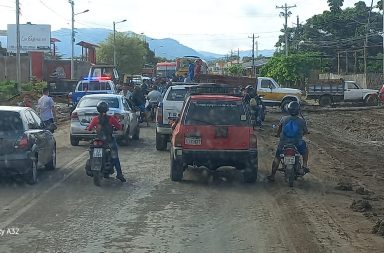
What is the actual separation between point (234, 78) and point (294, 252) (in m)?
24.9

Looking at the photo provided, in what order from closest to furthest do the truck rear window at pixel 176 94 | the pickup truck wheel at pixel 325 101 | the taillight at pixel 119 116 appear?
1. the truck rear window at pixel 176 94
2. the taillight at pixel 119 116
3. the pickup truck wheel at pixel 325 101

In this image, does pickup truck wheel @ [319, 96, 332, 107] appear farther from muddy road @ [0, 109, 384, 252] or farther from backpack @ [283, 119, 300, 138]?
backpack @ [283, 119, 300, 138]

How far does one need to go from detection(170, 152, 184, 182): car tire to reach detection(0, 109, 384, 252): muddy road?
181mm

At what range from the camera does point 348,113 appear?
3606cm

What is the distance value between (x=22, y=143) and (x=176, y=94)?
7519 millimetres

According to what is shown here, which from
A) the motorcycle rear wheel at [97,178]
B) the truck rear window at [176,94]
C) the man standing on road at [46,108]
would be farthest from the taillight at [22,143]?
the truck rear window at [176,94]

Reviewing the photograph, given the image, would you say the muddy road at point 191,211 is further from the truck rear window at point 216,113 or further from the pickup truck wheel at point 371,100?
the pickup truck wheel at point 371,100

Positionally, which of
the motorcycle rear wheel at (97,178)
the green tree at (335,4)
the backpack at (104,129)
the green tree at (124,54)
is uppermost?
the green tree at (335,4)

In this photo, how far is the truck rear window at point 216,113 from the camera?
41.8 feet

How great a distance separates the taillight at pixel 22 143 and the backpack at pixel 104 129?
1380 mm

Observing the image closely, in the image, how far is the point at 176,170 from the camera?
41.3ft

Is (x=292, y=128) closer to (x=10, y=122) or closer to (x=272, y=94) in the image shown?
(x=10, y=122)

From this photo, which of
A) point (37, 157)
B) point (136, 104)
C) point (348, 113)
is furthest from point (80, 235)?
point (348, 113)

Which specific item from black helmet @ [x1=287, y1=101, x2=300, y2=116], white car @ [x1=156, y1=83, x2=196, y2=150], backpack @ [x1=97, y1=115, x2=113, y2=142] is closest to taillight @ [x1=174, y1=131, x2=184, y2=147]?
backpack @ [x1=97, y1=115, x2=113, y2=142]
